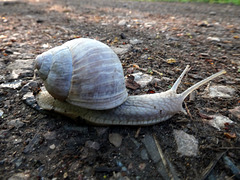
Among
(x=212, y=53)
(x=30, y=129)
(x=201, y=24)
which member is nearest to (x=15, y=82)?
(x=30, y=129)

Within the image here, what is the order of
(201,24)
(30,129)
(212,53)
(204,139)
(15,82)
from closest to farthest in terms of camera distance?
1. (204,139)
2. (30,129)
3. (15,82)
4. (212,53)
5. (201,24)

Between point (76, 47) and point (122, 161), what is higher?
point (76, 47)

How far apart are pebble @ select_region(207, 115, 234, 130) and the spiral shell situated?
1.14 meters

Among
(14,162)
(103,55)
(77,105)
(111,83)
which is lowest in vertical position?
(14,162)

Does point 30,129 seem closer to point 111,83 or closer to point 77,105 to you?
point 77,105

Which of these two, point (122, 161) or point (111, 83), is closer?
point (122, 161)

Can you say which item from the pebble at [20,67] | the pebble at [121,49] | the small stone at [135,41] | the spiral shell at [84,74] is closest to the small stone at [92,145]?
the spiral shell at [84,74]

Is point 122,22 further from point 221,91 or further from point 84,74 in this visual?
point 84,74

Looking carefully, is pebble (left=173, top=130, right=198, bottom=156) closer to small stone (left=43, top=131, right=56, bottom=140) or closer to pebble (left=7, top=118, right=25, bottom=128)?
small stone (left=43, top=131, right=56, bottom=140)

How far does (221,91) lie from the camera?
284 centimetres

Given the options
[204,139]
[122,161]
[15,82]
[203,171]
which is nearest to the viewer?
[203,171]

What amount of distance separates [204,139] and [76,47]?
1.76 metres

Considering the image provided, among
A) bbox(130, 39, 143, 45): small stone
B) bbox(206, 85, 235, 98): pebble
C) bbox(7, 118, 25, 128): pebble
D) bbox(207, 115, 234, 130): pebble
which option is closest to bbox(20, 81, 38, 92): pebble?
bbox(7, 118, 25, 128): pebble

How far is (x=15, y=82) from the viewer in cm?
301
